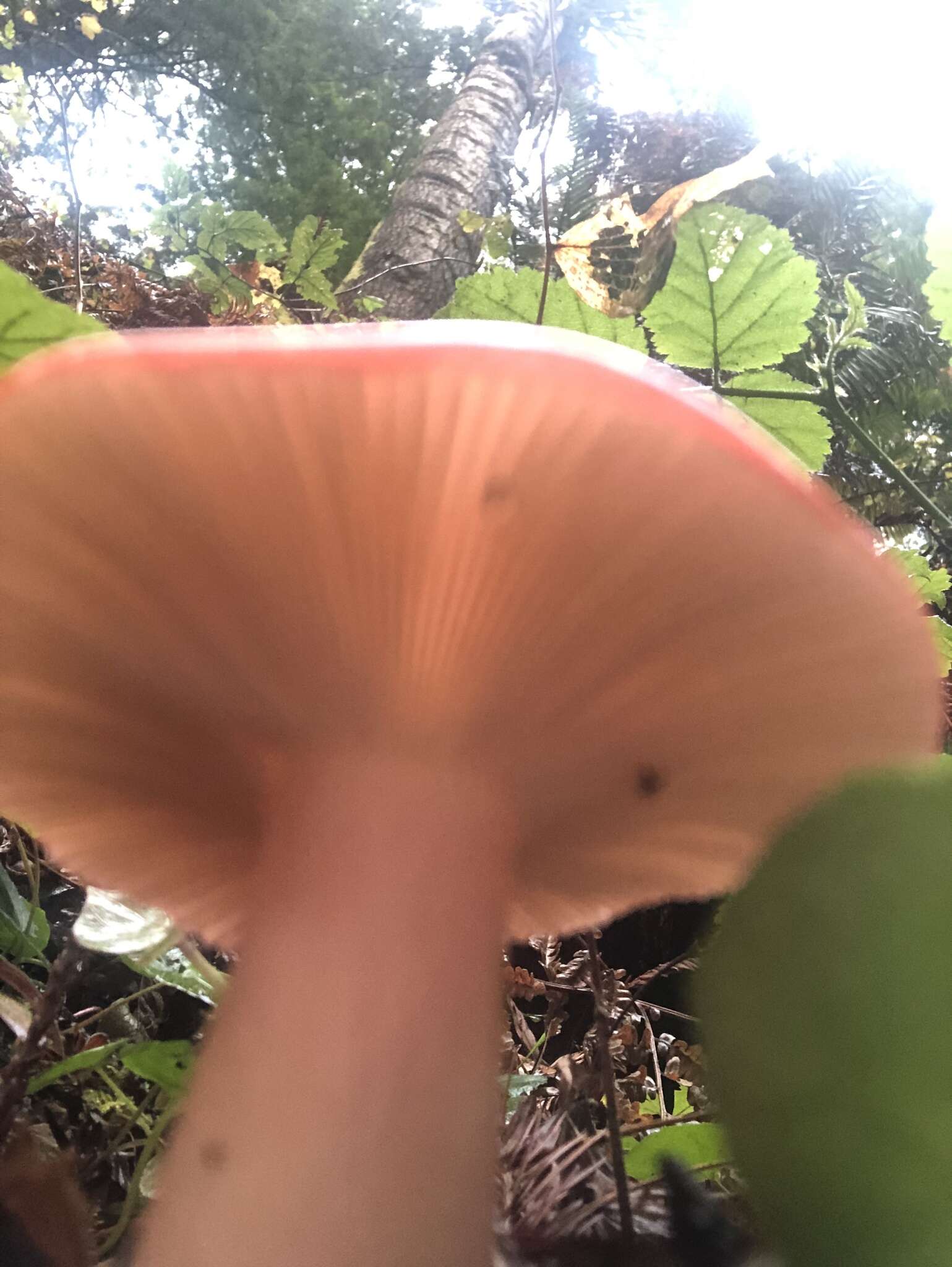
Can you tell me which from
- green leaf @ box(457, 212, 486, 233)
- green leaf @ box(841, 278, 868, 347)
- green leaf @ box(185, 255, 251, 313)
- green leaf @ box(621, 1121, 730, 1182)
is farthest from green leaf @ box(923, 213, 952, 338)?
green leaf @ box(457, 212, 486, 233)

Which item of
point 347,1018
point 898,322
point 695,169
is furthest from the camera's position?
point 695,169

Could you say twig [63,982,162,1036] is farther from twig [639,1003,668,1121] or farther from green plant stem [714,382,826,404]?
green plant stem [714,382,826,404]

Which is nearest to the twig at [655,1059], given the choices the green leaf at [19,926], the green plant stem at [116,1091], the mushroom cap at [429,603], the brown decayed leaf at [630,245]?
the mushroom cap at [429,603]

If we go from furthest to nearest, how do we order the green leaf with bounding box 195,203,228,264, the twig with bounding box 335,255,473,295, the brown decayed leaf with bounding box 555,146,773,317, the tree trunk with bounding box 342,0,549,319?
the tree trunk with bounding box 342,0,549,319, the twig with bounding box 335,255,473,295, the green leaf with bounding box 195,203,228,264, the brown decayed leaf with bounding box 555,146,773,317

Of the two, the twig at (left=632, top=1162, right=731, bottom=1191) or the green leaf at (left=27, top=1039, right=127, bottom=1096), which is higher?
the green leaf at (left=27, top=1039, right=127, bottom=1096)

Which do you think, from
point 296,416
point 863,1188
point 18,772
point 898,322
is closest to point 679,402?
point 296,416

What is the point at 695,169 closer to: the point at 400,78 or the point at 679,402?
the point at 400,78
